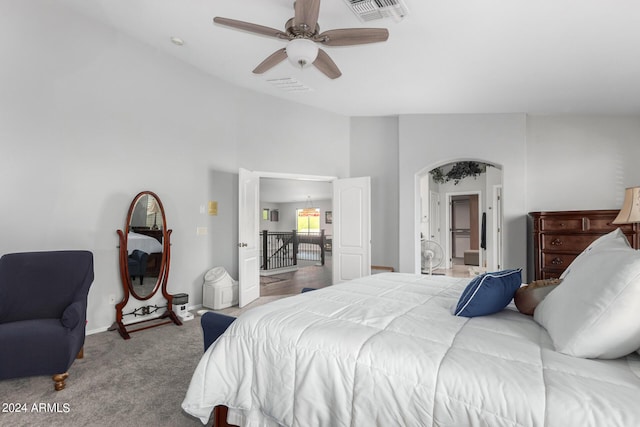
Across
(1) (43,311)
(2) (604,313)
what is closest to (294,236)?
(1) (43,311)

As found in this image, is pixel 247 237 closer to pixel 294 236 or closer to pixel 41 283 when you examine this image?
pixel 41 283

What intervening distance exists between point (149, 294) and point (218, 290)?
0.80m

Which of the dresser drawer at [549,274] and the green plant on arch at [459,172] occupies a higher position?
the green plant on arch at [459,172]

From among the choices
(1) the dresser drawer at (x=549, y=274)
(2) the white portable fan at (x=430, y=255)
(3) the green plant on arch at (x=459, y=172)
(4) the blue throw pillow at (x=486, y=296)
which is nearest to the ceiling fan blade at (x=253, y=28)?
(4) the blue throw pillow at (x=486, y=296)

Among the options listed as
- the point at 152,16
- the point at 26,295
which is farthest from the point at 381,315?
the point at 152,16

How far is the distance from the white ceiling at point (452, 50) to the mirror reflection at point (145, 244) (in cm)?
188

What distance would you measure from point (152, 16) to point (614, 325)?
162 inches

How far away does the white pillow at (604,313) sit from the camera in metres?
1.10

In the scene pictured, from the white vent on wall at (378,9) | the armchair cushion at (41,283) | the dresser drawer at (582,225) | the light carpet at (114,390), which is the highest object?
the white vent on wall at (378,9)

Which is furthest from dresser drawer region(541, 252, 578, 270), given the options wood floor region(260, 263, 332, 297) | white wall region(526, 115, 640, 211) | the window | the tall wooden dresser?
the window

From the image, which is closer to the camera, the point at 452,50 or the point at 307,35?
the point at 307,35

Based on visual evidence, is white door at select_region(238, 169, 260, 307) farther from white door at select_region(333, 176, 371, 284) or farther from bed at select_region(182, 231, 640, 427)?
bed at select_region(182, 231, 640, 427)

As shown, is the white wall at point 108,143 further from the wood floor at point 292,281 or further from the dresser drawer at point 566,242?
the dresser drawer at point 566,242

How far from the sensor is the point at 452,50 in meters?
3.27
